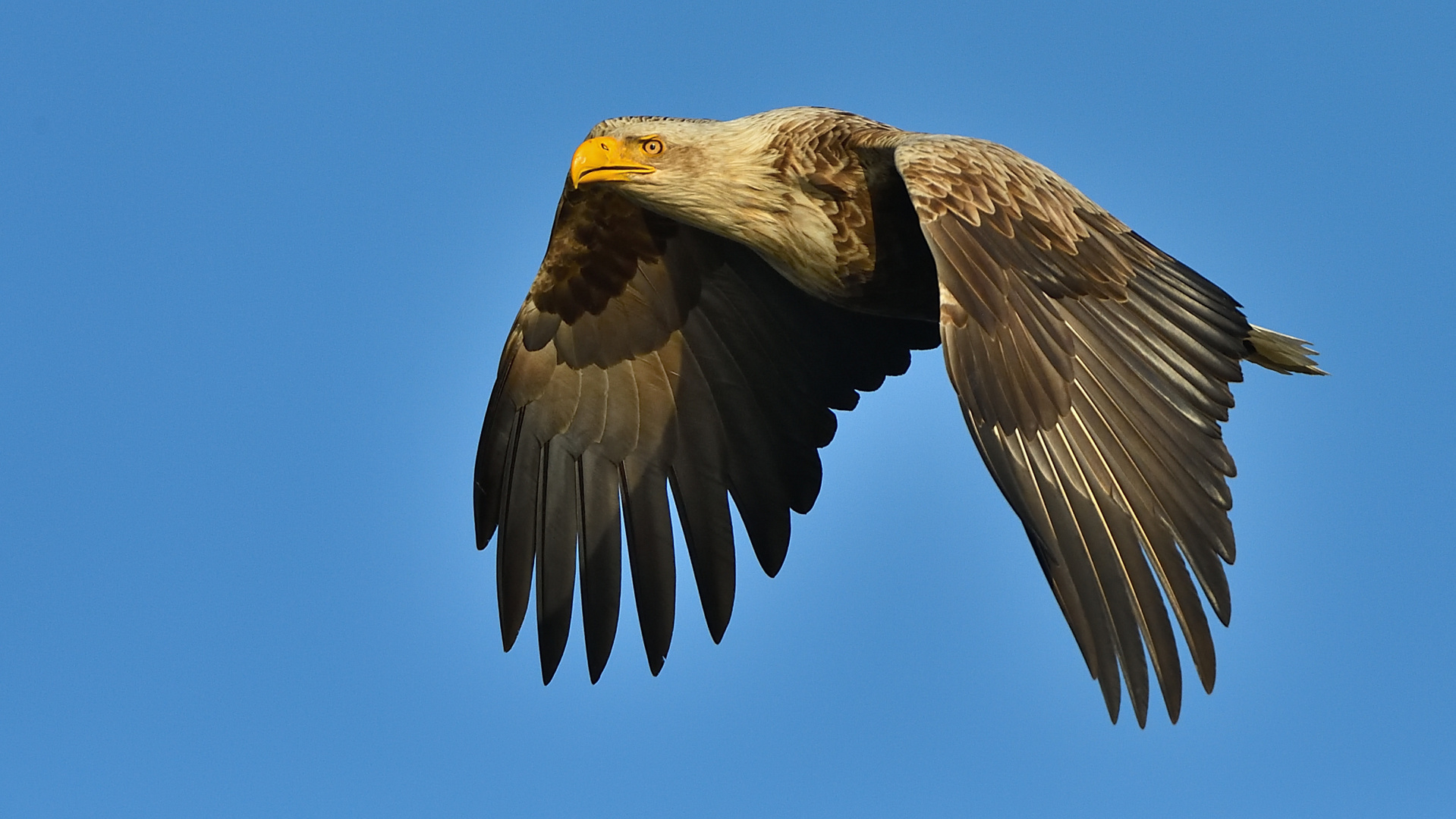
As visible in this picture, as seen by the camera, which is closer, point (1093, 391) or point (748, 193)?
point (1093, 391)

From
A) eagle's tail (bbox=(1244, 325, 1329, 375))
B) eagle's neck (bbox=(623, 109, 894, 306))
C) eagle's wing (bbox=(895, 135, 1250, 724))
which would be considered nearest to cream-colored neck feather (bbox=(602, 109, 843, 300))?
eagle's neck (bbox=(623, 109, 894, 306))

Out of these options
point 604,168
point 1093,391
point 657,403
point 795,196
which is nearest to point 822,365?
point 657,403

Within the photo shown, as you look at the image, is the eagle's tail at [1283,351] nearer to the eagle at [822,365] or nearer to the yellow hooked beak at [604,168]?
the eagle at [822,365]

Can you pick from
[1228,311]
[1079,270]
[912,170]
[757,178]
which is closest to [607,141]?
[757,178]

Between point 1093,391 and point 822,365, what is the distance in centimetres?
278

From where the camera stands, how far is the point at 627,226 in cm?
948

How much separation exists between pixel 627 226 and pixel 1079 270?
2691 mm

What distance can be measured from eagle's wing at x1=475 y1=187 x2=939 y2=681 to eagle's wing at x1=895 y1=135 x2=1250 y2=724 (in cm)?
200

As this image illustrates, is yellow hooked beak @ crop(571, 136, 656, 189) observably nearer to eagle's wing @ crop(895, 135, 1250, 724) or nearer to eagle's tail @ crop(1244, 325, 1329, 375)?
eagle's wing @ crop(895, 135, 1250, 724)

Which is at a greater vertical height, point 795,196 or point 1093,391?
point 795,196

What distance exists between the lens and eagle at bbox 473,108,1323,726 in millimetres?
6859

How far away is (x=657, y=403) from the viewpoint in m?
9.87

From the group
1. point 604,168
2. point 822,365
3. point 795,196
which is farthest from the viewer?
point 822,365

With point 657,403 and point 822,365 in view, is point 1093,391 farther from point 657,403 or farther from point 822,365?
point 657,403
